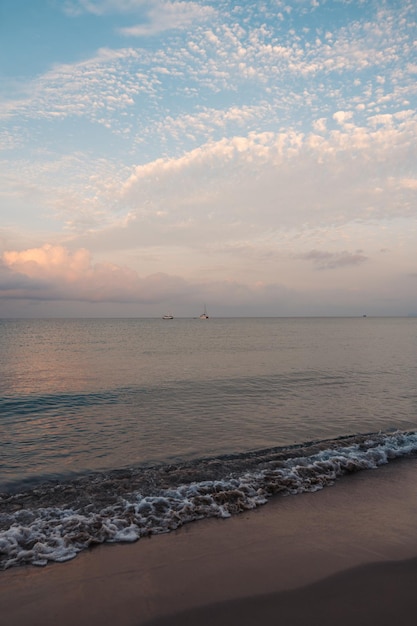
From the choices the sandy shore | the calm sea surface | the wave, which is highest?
the sandy shore

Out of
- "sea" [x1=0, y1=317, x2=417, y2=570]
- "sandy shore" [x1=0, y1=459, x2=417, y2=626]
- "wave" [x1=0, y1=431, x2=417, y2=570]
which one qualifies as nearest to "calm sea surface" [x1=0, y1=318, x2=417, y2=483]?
"sea" [x1=0, y1=317, x2=417, y2=570]

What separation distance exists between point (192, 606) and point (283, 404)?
53.7 ft

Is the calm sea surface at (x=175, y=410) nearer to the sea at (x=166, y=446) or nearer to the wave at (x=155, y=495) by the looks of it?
the sea at (x=166, y=446)

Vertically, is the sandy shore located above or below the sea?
above

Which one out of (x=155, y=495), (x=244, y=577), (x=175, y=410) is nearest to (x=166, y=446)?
(x=155, y=495)

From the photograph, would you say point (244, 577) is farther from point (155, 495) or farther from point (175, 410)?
point (175, 410)

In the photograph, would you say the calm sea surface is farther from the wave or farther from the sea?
the wave

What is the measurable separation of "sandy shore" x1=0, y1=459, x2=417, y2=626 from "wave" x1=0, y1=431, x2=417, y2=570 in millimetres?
512

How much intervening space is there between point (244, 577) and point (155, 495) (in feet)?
12.8

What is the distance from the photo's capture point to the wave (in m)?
7.58

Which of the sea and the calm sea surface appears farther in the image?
the calm sea surface

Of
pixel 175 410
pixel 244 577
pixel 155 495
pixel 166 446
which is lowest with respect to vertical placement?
pixel 175 410

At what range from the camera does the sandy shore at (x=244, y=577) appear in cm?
540

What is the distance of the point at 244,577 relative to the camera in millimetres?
6266
